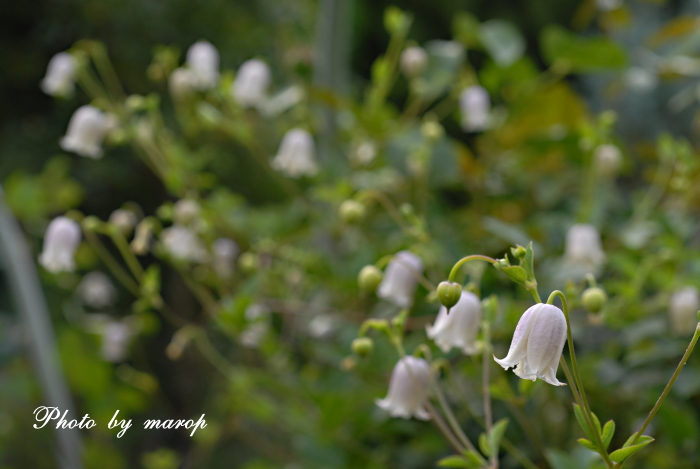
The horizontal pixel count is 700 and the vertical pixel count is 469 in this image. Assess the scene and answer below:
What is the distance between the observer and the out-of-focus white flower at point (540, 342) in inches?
12.6

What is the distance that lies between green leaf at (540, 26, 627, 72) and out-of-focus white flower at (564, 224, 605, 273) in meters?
0.29

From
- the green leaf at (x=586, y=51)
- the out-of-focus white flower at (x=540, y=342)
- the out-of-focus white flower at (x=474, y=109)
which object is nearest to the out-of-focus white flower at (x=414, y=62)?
the out-of-focus white flower at (x=474, y=109)

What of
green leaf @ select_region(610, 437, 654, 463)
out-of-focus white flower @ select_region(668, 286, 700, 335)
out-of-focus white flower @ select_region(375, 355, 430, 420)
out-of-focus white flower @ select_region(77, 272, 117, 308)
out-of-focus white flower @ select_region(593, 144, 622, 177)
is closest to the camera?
green leaf @ select_region(610, 437, 654, 463)

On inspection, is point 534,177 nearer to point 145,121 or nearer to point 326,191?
point 326,191

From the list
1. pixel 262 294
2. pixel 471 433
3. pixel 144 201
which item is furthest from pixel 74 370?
pixel 144 201

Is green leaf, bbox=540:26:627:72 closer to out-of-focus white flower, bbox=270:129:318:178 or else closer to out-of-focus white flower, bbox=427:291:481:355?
out-of-focus white flower, bbox=270:129:318:178

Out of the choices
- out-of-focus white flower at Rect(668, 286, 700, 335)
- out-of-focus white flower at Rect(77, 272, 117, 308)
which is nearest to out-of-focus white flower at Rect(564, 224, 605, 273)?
out-of-focus white flower at Rect(668, 286, 700, 335)

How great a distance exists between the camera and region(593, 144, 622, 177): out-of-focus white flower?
71 centimetres

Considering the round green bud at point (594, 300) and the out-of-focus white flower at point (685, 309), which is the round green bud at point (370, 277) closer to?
the round green bud at point (594, 300)

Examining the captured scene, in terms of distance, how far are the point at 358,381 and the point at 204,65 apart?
513mm

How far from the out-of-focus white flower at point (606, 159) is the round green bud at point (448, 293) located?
45cm

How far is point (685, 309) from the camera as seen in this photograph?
58 centimetres

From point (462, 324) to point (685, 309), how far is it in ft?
0.94

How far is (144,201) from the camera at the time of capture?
2.24 meters
